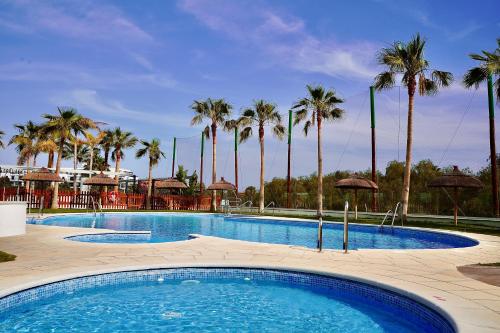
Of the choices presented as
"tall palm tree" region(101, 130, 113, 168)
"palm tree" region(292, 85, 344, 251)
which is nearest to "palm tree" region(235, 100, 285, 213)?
"palm tree" region(292, 85, 344, 251)

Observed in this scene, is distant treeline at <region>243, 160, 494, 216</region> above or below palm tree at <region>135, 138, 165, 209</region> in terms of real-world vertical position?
below

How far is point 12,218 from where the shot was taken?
1004 cm

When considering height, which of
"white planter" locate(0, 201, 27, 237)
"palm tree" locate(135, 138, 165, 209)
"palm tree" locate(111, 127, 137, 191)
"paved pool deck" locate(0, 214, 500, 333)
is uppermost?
"palm tree" locate(111, 127, 137, 191)

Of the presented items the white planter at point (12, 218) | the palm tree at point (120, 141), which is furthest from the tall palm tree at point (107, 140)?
the white planter at point (12, 218)

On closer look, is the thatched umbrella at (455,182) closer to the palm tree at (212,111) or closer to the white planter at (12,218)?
the white planter at (12,218)

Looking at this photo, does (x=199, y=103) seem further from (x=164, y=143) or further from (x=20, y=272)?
(x=20, y=272)

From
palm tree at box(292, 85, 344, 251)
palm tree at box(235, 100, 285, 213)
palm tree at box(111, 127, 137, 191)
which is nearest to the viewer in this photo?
palm tree at box(292, 85, 344, 251)

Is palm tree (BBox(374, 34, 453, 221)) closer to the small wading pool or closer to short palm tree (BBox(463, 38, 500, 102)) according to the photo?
short palm tree (BBox(463, 38, 500, 102))

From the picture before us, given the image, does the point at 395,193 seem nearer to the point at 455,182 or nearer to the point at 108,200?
the point at 455,182

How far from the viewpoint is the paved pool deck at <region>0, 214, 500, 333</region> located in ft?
14.4

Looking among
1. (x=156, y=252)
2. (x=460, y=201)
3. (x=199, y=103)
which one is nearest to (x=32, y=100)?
(x=199, y=103)

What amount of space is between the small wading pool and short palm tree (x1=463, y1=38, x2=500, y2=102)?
13134mm

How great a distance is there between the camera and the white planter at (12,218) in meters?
9.78

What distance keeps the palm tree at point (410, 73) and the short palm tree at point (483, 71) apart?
1.16 m
